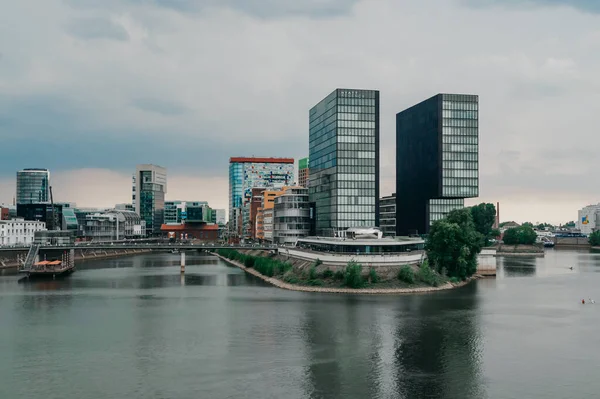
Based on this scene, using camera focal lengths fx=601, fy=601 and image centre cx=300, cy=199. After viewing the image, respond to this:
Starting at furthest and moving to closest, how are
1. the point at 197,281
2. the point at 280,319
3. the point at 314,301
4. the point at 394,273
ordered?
the point at 197,281 → the point at 394,273 → the point at 314,301 → the point at 280,319

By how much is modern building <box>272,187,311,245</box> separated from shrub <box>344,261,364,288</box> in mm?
67887

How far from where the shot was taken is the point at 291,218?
608ft

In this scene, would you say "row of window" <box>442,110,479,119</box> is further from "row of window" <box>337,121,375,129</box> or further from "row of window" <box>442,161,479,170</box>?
"row of window" <box>337,121,375,129</box>

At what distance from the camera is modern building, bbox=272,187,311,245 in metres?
183

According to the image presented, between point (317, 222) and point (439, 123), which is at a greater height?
point (439, 123)

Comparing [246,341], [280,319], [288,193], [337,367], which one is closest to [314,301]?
[280,319]

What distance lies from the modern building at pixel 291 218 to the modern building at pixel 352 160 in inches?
505

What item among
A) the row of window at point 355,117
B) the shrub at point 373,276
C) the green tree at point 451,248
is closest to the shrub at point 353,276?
the shrub at point 373,276

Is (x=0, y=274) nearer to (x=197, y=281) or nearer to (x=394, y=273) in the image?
(x=197, y=281)

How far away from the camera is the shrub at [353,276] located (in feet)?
365

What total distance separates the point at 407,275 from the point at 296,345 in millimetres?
50205

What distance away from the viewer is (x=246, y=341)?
69.8 meters

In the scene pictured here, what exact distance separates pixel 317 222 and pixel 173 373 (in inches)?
4988

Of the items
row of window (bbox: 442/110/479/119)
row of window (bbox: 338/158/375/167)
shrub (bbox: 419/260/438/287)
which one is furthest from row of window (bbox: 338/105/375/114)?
shrub (bbox: 419/260/438/287)
